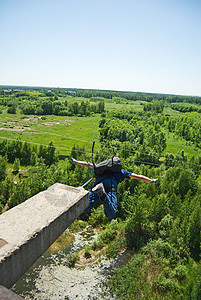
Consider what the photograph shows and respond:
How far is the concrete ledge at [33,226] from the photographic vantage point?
3816 millimetres

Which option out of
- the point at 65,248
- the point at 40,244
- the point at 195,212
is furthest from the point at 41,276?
the point at 40,244

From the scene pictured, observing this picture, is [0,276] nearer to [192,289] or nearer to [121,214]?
[192,289]

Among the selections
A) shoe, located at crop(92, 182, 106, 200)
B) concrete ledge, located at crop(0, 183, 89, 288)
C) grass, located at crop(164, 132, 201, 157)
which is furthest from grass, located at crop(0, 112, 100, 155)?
concrete ledge, located at crop(0, 183, 89, 288)

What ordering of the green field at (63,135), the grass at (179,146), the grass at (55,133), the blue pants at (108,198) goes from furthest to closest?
the grass at (179,146), the grass at (55,133), the green field at (63,135), the blue pants at (108,198)

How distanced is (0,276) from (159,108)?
455 feet

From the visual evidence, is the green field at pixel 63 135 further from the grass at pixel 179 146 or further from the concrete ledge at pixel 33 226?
the concrete ledge at pixel 33 226

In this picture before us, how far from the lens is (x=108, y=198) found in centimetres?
623

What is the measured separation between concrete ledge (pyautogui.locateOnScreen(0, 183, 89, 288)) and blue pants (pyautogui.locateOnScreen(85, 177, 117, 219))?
555mm

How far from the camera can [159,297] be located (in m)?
17.9

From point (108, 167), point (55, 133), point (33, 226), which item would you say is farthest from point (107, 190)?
point (55, 133)

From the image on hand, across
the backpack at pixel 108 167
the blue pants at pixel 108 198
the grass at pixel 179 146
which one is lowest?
the grass at pixel 179 146

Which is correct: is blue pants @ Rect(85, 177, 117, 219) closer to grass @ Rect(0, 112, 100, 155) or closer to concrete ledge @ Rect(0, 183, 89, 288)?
concrete ledge @ Rect(0, 183, 89, 288)

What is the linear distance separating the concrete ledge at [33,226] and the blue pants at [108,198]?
55 cm

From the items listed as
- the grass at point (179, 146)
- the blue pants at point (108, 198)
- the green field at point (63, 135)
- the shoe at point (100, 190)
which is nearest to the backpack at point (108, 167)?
the blue pants at point (108, 198)
